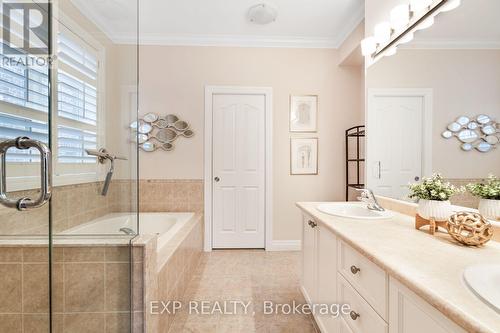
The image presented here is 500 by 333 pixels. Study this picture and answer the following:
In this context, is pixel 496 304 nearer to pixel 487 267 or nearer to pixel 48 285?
pixel 487 267

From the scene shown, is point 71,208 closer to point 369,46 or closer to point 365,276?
point 365,276

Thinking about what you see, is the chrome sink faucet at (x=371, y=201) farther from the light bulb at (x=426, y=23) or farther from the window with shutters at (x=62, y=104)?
the window with shutters at (x=62, y=104)

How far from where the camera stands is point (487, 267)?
2.32ft

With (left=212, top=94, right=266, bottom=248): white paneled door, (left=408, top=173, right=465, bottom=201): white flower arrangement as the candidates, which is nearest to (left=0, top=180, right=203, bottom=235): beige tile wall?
(left=212, top=94, right=266, bottom=248): white paneled door

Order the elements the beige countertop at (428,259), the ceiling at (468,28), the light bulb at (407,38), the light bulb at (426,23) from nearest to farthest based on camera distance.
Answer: the beige countertop at (428,259)
the ceiling at (468,28)
the light bulb at (426,23)
the light bulb at (407,38)

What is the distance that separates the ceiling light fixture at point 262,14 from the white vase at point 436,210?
2254mm

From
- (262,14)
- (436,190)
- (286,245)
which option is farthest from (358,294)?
(262,14)

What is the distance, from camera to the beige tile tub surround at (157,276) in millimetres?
1243

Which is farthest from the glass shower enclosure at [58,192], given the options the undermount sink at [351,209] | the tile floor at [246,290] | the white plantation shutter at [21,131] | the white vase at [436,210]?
the white vase at [436,210]

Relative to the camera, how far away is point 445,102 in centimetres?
121

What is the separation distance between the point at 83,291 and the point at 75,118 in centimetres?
101

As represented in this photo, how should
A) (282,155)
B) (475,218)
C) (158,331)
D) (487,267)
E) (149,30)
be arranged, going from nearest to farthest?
(487,267)
(475,218)
(158,331)
(149,30)
(282,155)

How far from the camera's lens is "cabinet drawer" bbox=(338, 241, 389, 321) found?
0.83m

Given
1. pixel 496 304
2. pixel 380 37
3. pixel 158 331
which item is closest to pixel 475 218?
pixel 496 304
